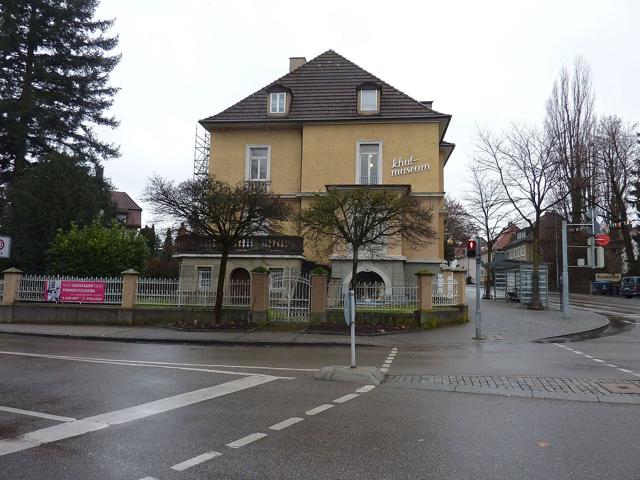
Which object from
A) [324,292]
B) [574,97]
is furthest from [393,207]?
[574,97]

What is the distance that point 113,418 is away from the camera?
250 inches

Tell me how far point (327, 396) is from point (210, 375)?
9.55 ft

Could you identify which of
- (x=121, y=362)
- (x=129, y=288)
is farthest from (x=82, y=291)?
(x=121, y=362)

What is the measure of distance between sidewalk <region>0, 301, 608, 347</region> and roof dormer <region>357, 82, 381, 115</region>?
1482 centimetres

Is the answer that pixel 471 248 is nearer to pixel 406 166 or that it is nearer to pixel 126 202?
pixel 406 166

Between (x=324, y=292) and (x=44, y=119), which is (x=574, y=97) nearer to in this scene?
(x=324, y=292)

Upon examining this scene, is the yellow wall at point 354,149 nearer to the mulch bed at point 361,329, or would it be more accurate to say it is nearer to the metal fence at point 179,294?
the metal fence at point 179,294

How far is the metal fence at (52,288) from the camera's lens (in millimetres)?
20312

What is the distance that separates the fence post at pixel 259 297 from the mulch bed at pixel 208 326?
52 centimetres

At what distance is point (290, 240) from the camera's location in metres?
26.8

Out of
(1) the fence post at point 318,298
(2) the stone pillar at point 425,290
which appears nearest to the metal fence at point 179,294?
(1) the fence post at point 318,298

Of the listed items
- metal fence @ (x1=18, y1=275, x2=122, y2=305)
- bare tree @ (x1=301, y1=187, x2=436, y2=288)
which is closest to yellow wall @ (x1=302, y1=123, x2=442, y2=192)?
bare tree @ (x1=301, y1=187, x2=436, y2=288)

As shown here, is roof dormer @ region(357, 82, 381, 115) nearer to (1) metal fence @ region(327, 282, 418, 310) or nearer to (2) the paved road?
(1) metal fence @ region(327, 282, 418, 310)

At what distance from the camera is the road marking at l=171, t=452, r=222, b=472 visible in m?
4.61
